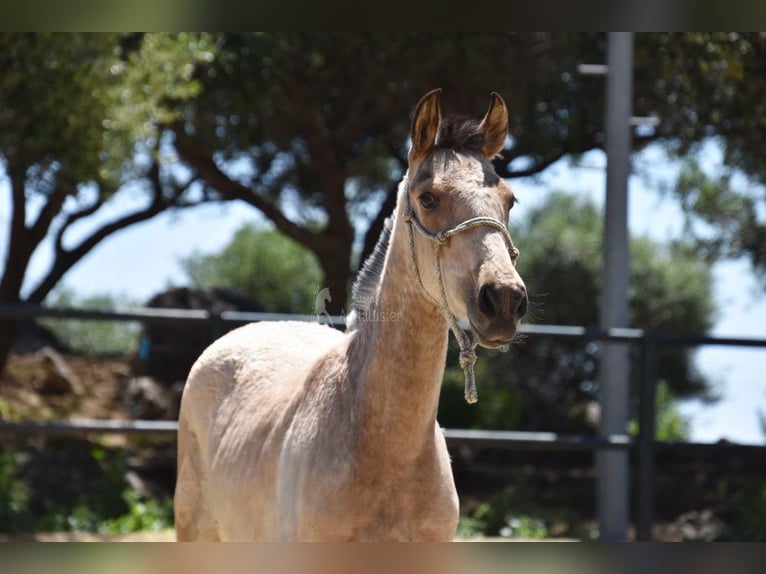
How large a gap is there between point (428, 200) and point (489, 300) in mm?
441

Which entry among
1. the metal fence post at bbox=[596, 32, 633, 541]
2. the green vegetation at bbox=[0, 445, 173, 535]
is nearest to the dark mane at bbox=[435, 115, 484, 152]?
the metal fence post at bbox=[596, 32, 633, 541]

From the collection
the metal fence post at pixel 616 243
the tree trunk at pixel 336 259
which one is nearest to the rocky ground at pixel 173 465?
the metal fence post at pixel 616 243

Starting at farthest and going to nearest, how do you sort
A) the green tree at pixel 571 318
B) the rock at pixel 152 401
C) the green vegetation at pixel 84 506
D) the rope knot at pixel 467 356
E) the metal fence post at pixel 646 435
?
the green tree at pixel 571 318 < the rock at pixel 152 401 < the green vegetation at pixel 84 506 < the metal fence post at pixel 646 435 < the rope knot at pixel 467 356

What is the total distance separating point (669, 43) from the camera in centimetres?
803

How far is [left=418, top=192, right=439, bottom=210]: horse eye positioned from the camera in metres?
2.92

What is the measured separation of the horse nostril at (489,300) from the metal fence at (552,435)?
380 cm

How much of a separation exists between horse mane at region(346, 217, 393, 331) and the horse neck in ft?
0.75

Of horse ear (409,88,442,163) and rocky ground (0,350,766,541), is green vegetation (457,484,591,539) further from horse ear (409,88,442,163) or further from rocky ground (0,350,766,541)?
horse ear (409,88,442,163)

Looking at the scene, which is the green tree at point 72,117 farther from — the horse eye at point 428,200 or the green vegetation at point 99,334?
the horse eye at point 428,200

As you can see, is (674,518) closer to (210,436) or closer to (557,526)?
(557,526)

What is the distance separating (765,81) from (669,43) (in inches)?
30.6

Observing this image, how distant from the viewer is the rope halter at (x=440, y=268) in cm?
277

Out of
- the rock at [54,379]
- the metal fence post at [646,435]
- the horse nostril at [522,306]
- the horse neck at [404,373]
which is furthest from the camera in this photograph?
the rock at [54,379]
